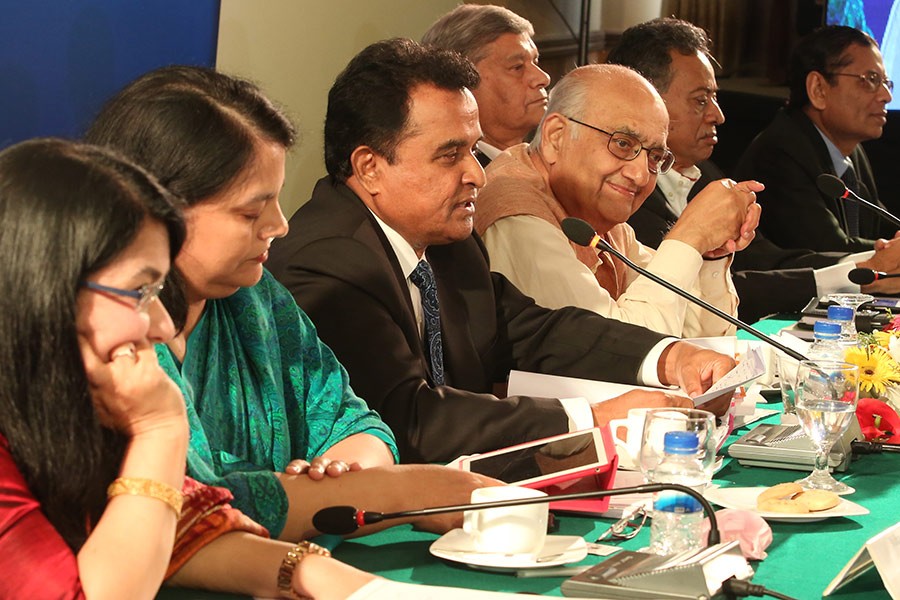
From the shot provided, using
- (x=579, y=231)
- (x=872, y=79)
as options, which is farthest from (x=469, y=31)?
(x=872, y=79)

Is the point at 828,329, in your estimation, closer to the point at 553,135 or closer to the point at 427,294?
the point at 427,294

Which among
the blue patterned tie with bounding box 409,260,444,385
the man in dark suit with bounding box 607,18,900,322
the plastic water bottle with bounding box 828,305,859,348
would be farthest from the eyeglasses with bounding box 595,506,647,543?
the man in dark suit with bounding box 607,18,900,322

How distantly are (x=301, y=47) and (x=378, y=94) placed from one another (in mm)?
2031

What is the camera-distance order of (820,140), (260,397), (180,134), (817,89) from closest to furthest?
1. (180,134)
2. (260,397)
3. (820,140)
4. (817,89)

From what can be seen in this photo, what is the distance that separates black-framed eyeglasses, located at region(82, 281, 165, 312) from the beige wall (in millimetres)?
2620

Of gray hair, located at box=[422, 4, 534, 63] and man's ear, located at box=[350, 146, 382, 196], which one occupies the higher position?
gray hair, located at box=[422, 4, 534, 63]

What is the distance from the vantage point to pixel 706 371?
227 centimetres

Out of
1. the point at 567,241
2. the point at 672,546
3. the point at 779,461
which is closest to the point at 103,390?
the point at 672,546

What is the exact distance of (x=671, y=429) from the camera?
149 centimetres

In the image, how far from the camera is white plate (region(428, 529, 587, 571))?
51.3 inches

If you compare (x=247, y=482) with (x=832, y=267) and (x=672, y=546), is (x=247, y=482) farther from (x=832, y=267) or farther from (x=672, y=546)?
(x=832, y=267)

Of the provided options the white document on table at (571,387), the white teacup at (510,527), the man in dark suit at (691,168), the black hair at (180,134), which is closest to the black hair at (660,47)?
the man in dark suit at (691,168)

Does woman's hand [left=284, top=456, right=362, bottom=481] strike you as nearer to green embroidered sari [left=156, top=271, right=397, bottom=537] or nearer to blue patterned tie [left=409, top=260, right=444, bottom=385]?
green embroidered sari [left=156, top=271, right=397, bottom=537]

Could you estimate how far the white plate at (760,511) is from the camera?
4.90 ft
